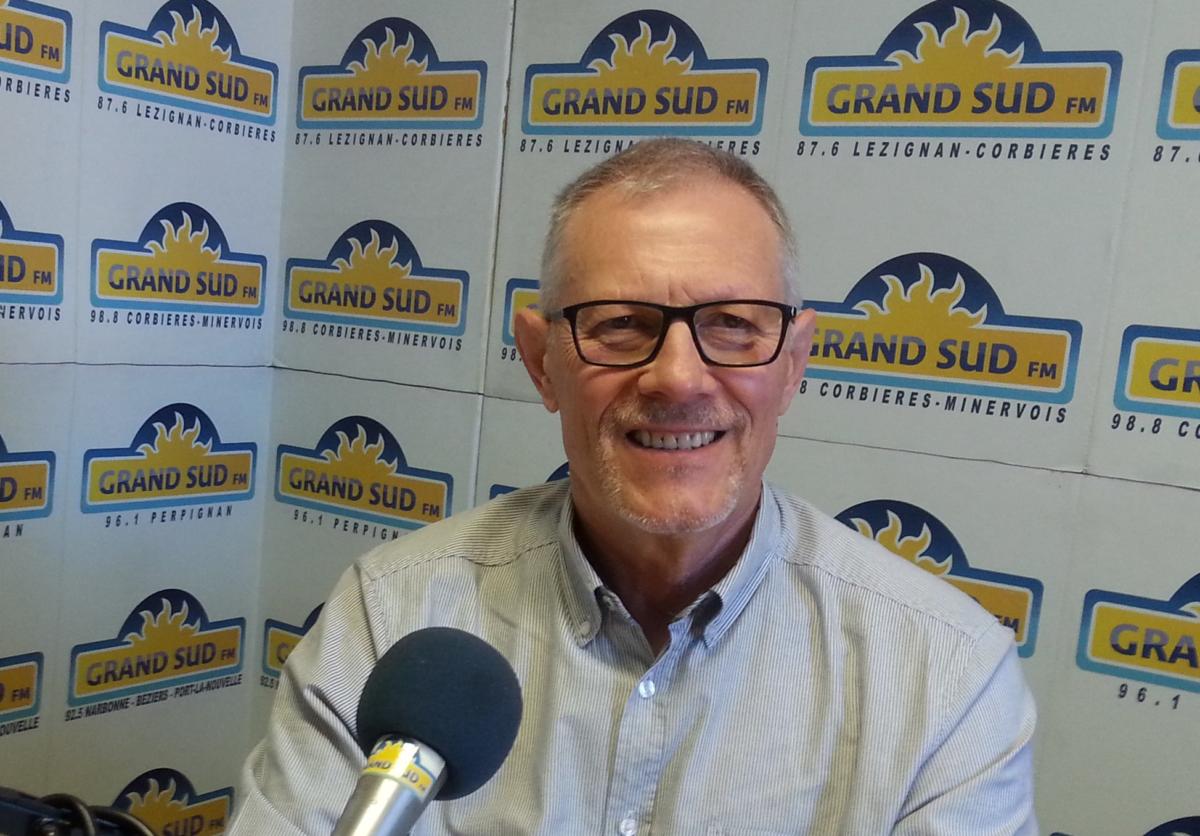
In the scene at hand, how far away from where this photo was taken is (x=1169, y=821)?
4.37 ft

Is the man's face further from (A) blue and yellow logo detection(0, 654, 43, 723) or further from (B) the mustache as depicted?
(A) blue and yellow logo detection(0, 654, 43, 723)

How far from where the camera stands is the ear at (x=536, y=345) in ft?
3.78

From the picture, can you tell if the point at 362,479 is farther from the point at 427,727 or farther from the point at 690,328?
the point at 427,727

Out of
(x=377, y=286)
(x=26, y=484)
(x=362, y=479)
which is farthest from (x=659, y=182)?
(x=26, y=484)

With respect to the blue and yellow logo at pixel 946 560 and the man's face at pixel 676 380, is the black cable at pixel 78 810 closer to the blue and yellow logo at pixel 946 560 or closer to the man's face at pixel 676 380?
the man's face at pixel 676 380

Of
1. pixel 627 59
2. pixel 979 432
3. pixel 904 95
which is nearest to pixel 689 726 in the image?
pixel 979 432

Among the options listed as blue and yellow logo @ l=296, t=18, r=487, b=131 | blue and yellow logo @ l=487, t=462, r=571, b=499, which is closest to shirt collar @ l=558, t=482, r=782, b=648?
blue and yellow logo @ l=487, t=462, r=571, b=499

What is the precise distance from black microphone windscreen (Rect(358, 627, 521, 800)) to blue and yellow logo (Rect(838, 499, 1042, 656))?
83 centimetres

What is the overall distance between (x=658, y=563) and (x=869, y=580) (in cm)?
22

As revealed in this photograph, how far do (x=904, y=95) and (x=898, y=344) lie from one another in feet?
1.18

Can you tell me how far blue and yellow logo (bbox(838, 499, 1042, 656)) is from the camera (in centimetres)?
142

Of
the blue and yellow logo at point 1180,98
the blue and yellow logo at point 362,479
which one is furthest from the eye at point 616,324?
the blue and yellow logo at point 362,479

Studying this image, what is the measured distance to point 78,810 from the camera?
2.76 ft

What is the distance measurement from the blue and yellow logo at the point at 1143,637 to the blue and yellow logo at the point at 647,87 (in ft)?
2.85
